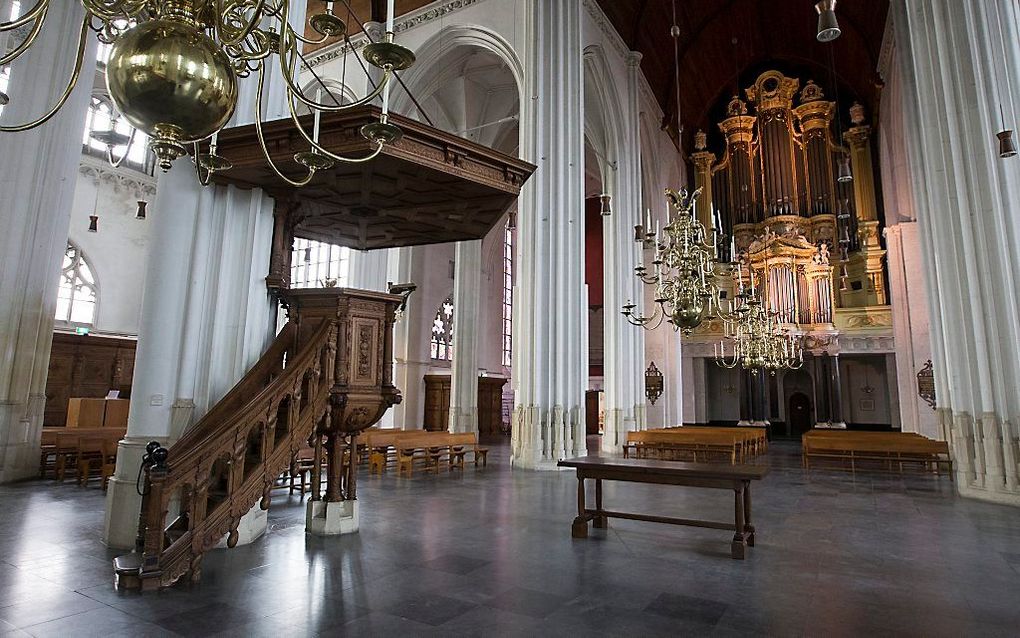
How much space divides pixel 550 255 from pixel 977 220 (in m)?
6.61

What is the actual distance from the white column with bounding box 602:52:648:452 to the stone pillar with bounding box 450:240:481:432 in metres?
4.23

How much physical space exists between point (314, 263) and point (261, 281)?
14.1 metres

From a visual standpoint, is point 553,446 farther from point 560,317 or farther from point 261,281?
point 261,281

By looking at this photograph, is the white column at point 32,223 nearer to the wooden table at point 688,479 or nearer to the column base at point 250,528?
the column base at point 250,528

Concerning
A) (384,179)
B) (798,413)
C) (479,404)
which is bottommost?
(798,413)

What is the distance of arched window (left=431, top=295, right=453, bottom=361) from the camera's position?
21.3 meters

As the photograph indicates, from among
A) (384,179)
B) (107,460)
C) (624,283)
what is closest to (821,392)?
(624,283)

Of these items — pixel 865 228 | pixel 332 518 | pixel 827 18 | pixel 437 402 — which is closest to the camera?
pixel 827 18

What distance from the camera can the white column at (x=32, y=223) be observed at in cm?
859

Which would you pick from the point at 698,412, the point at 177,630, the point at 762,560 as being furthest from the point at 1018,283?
the point at 698,412

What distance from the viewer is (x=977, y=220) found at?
25.8 feet

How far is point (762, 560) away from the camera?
14.0ft

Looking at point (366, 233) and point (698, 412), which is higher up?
point (366, 233)

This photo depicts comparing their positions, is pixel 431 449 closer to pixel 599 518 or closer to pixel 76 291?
pixel 599 518
